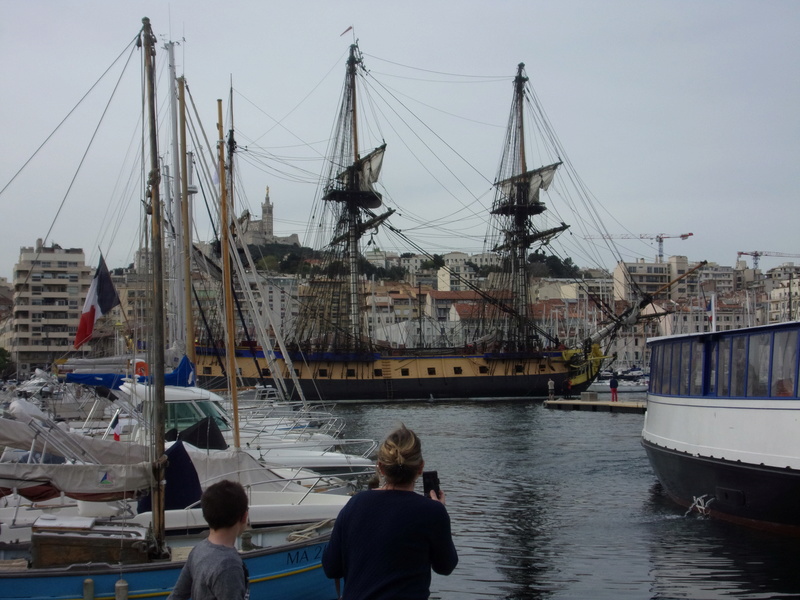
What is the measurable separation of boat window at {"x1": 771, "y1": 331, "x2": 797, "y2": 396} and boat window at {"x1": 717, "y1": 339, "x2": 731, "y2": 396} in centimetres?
150

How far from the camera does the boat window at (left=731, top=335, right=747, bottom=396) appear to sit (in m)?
16.7

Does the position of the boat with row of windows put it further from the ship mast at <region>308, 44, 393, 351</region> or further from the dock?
the ship mast at <region>308, 44, 393, 351</region>

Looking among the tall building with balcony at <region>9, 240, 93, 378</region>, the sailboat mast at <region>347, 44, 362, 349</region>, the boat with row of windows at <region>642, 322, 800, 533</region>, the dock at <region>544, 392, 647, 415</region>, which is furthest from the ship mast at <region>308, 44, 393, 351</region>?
the boat with row of windows at <region>642, 322, 800, 533</region>

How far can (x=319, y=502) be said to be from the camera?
14102 mm

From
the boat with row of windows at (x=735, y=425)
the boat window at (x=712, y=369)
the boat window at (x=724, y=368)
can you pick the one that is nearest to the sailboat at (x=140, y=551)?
the boat with row of windows at (x=735, y=425)

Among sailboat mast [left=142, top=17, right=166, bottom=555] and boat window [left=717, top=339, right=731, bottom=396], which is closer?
sailboat mast [left=142, top=17, right=166, bottom=555]

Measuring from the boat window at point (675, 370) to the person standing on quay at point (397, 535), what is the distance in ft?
53.3

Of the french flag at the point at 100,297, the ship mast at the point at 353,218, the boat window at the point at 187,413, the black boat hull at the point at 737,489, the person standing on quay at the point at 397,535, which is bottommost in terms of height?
the black boat hull at the point at 737,489

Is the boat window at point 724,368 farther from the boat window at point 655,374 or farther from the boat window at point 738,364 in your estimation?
the boat window at point 655,374

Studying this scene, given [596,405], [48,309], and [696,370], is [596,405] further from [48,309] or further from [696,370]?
[48,309]

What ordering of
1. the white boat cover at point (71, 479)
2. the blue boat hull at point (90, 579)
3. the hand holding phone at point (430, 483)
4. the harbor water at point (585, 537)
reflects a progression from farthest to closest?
the harbor water at point (585, 537) < the white boat cover at point (71, 479) < the blue boat hull at point (90, 579) < the hand holding phone at point (430, 483)

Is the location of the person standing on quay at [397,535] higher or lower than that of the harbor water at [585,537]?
higher

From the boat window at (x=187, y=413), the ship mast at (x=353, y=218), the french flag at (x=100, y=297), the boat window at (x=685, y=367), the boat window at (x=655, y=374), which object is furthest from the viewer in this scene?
the ship mast at (x=353, y=218)

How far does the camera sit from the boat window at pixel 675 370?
1988cm
